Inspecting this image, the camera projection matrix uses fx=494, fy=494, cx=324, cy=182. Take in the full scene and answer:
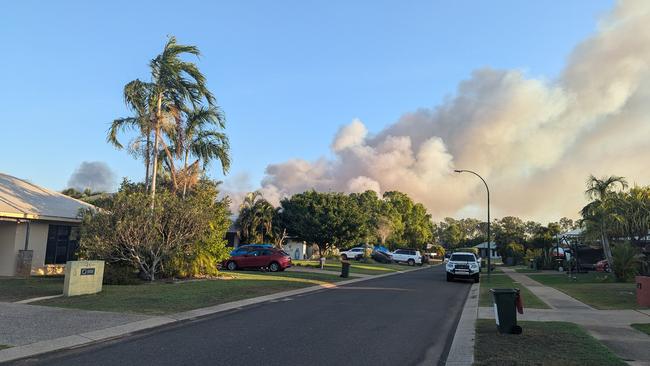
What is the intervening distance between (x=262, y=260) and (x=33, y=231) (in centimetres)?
1219

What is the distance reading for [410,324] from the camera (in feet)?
37.1

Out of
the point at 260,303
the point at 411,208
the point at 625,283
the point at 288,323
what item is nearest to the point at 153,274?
the point at 260,303

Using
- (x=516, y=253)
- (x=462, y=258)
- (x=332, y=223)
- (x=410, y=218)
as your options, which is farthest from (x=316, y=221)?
(x=410, y=218)

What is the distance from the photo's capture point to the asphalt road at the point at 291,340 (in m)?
7.46

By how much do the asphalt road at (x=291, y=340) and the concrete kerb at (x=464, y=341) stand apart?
181 mm

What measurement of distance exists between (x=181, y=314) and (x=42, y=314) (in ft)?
9.84

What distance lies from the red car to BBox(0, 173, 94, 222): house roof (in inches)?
357

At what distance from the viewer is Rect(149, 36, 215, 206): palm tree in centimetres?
2209

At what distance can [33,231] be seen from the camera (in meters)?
20.8

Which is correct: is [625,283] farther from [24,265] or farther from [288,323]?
[24,265]

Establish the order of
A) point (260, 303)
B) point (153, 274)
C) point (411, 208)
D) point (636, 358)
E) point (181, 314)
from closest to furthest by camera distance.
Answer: point (636, 358)
point (181, 314)
point (260, 303)
point (153, 274)
point (411, 208)

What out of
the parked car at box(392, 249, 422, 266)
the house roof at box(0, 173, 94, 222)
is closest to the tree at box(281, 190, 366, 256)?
the house roof at box(0, 173, 94, 222)

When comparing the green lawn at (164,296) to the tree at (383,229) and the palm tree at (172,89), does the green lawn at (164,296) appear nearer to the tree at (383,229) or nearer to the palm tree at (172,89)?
the palm tree at (172,89)

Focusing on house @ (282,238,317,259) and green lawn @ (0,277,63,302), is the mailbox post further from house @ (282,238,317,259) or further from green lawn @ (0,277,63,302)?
house @ (282,238,317,259)
